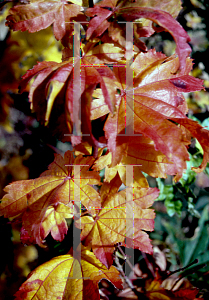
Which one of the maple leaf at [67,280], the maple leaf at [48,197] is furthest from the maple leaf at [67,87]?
the maple leaf at [67,280]

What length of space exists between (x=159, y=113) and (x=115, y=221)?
9.5 inches

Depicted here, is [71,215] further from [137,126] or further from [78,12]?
[78,12]

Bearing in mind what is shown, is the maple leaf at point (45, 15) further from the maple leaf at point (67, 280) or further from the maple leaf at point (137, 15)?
the maple leaf at point (67, 280)

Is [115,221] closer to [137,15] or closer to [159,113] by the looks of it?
[159,113]

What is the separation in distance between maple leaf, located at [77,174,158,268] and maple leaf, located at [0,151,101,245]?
0.04 m

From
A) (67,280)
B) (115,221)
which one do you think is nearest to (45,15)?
(115,221)

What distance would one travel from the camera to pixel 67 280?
48 centimetres

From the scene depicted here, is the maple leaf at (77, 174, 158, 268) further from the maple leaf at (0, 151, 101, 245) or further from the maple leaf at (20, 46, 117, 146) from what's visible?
the maple leaf at (20, 46, 117, 146)

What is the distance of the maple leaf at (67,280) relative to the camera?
445 mm

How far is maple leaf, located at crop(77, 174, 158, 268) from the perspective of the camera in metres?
0.46

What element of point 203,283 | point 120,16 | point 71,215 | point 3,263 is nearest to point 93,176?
point 71,215

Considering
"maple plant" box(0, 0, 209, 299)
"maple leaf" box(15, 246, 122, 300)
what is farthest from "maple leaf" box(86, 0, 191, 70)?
"maple leaf" box(15, 246, 122, 300)

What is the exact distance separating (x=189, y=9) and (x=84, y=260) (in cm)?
107

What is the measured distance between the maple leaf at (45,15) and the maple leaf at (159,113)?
0.46 ft
